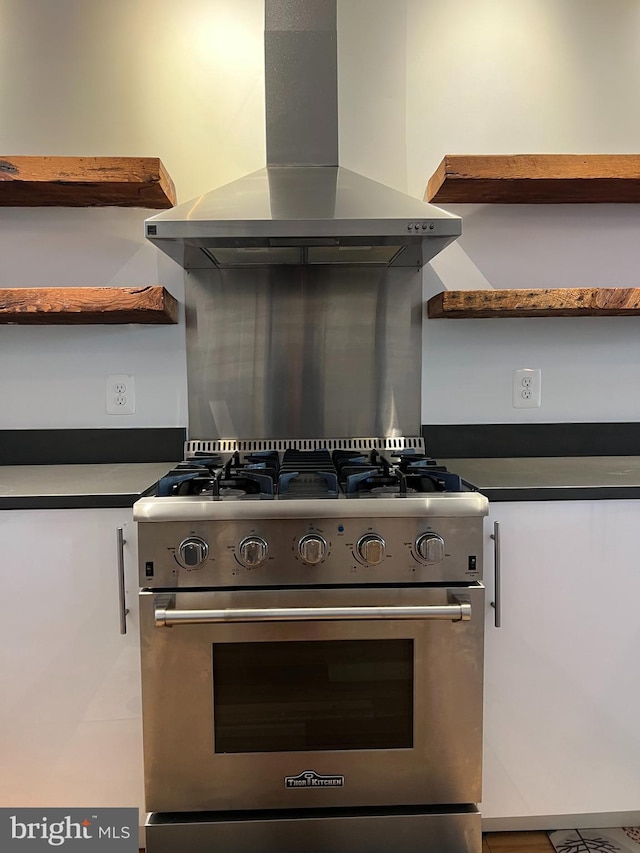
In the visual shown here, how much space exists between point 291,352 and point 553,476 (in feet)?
2.86

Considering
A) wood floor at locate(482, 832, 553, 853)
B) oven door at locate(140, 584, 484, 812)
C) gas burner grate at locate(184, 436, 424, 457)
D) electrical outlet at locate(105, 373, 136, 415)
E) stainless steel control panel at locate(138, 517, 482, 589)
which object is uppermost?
electrical outlet at locate(105, 373, 136, 415)

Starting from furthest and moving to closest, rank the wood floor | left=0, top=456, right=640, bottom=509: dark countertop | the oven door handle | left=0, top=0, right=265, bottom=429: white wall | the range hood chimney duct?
left=0, top=0, right=265, bottom=429: white wall
the range hood chimney duct
the wood floor
left=0, top=456, right=640, bottom=509: dark countertop
the oven door handle

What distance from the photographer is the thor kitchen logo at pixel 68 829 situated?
1311 millimetres

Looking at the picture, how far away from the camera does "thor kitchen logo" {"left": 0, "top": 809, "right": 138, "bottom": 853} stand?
1.31 meters

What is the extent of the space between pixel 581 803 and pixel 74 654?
4.23 feet

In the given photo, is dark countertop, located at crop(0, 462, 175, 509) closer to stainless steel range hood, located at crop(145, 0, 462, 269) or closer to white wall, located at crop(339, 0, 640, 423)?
stainless steel range hood, located at crop(145, 0, 462, 269)

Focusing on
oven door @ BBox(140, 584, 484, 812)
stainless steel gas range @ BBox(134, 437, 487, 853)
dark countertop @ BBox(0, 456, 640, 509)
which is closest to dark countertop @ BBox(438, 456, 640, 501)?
dark countertop @ BBox(0, 456, 640, 509)

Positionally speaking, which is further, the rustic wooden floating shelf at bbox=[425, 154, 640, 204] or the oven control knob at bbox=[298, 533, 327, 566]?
the rustic wooden floating shelf at bbox=[425, 154, 640, 204]

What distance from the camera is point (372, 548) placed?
3.89 ft

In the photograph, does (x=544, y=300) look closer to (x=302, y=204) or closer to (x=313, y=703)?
(x=302, y=204)

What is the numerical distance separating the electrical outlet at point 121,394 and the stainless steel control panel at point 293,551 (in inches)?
28.2

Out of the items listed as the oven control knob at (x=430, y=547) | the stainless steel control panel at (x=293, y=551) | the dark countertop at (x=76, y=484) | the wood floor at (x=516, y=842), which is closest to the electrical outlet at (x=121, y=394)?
the dark countertop at (x=76, y=484)

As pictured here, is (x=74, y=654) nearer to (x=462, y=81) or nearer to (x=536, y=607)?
(x=536, y=607)

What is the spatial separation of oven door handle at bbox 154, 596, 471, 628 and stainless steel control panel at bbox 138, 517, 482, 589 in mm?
56
